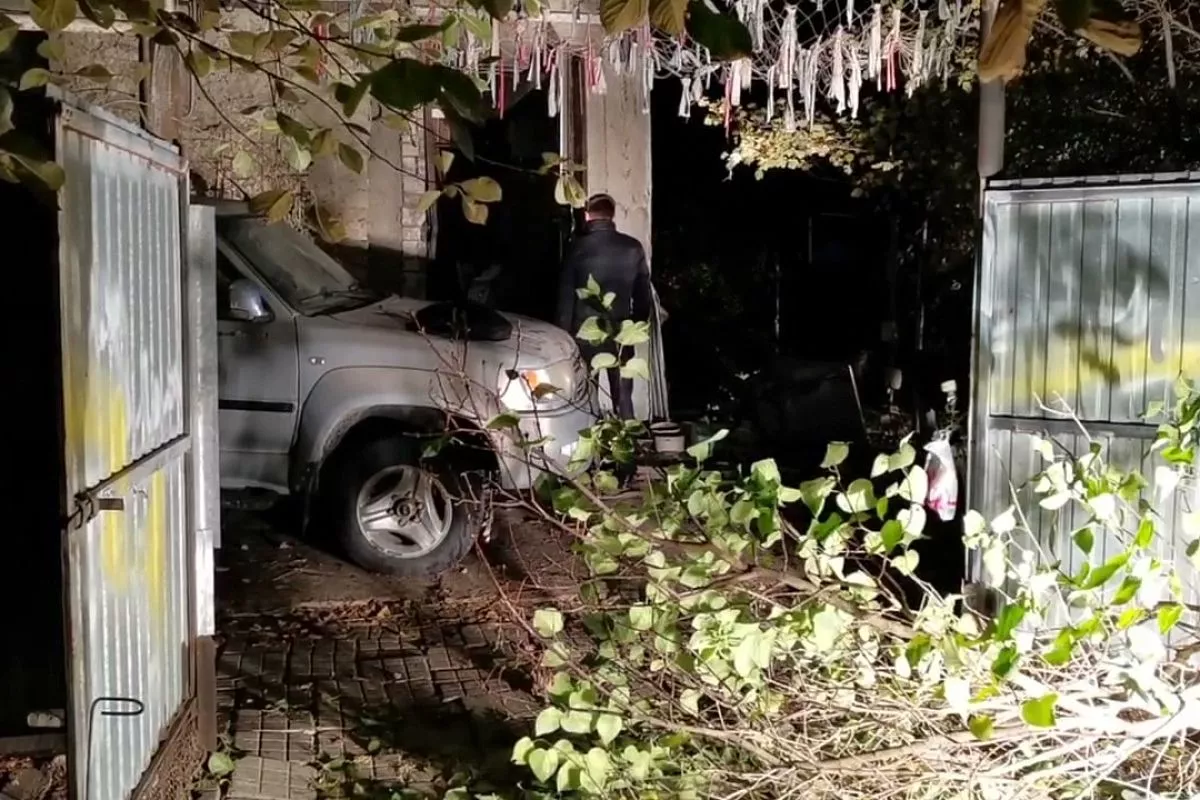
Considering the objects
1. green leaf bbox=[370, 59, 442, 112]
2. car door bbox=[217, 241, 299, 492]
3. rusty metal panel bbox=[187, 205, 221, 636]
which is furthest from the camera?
car door bbox=[217, 241, 299, 492]

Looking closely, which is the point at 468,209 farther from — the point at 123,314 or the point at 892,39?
the point at 892,39

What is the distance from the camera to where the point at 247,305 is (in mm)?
7938

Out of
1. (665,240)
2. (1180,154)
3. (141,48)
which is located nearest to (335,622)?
(141,48)

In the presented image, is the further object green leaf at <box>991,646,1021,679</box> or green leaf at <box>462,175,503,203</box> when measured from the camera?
green leaf at <box>462,175,503,203</box>

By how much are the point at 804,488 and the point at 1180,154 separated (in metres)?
6.94

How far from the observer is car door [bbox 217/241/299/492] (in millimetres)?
7945

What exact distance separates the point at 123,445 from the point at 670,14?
98.3 inches

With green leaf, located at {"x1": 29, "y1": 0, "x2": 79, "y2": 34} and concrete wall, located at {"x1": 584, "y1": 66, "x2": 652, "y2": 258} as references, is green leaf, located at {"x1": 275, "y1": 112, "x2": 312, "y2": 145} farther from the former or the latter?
concrete wall, located at {"x1": 584, "y1": 66, "x2": 652, "y2": 258}

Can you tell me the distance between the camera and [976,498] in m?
5.66

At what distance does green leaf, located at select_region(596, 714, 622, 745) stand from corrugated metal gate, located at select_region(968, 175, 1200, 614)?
237 centimetres

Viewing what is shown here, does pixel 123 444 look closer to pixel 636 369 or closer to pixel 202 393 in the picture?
pixel 202 393

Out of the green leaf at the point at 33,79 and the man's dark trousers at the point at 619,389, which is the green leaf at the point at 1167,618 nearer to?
the green leaf at the point at 33,79

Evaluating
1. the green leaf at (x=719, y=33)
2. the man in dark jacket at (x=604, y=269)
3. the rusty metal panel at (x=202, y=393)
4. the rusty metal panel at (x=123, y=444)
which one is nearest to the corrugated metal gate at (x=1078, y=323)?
the rusty metal panel at (x=202, y=393)

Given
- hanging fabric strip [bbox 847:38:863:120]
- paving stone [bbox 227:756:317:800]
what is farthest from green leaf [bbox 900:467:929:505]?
hanging fabric strip [bbox 847:38:863:120]
